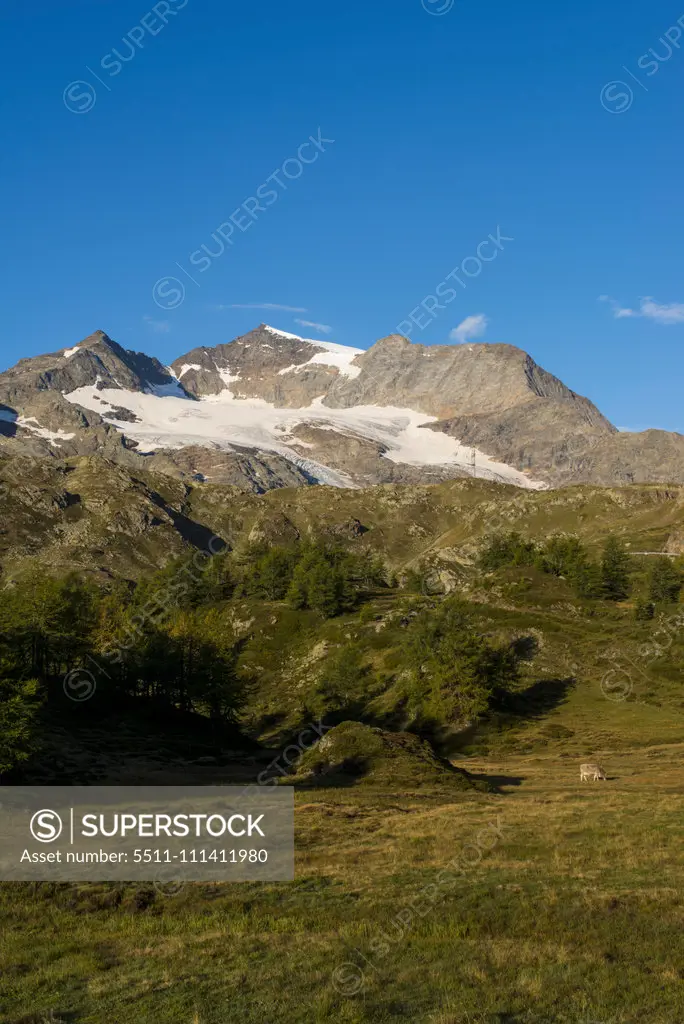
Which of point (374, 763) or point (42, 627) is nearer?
point (374, 763)

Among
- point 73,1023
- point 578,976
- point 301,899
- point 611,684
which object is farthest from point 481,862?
point 611,684

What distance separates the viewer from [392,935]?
2291cm

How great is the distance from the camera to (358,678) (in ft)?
406

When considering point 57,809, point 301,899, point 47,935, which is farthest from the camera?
point 57,809

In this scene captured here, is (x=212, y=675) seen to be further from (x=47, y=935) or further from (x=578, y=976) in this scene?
(x=578, y=976)

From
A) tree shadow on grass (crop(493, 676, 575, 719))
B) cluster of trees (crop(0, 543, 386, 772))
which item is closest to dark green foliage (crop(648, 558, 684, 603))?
tree shadow on grass (crop(493, 676, 575, 719))

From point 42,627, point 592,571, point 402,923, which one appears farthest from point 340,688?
point 402,923

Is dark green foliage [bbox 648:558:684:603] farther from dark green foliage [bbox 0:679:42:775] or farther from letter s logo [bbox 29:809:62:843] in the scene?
letter s logo [bbox 29:809:62:843]

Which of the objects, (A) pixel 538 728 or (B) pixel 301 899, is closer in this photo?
(B) pixel 301 899

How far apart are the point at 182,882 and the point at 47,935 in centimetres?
653

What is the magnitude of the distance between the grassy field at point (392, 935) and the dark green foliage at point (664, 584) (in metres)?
119

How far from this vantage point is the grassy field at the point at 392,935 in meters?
18.2

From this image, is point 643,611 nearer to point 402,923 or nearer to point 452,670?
point 452,670

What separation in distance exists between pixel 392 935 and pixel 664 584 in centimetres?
14366
